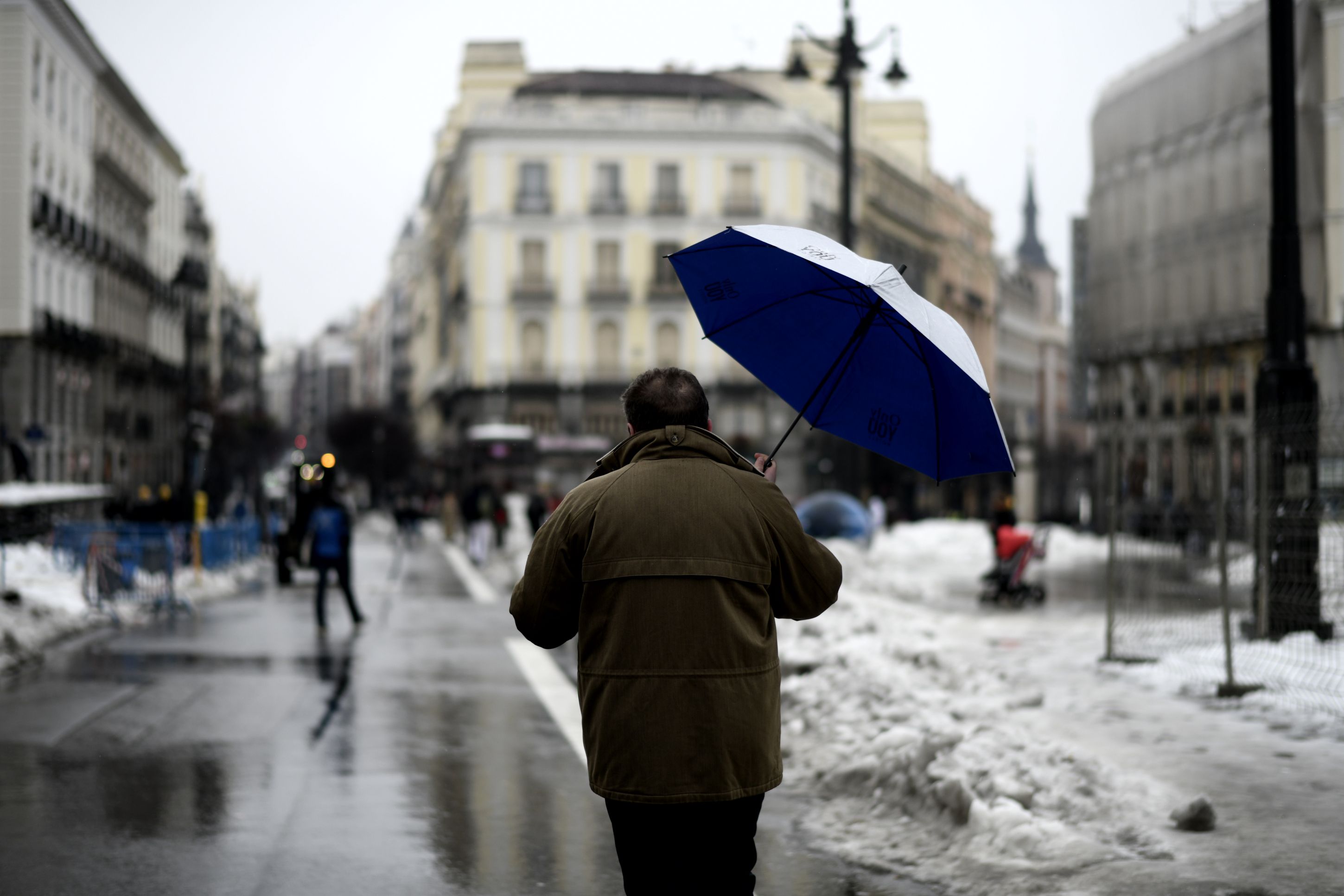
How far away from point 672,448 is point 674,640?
46cm

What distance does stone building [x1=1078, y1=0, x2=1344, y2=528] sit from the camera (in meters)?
48.2

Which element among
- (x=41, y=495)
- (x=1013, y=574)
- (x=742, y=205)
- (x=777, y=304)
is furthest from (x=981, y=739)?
(x=742, y=205)

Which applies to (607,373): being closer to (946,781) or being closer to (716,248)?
(946,781)

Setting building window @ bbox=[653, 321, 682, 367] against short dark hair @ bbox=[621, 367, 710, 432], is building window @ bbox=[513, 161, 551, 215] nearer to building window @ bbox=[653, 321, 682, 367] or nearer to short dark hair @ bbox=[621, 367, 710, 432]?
building window @ bbox=[653, 321, 682, 367]

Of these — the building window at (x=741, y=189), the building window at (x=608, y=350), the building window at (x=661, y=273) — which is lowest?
the building window at (x=608, y=350)

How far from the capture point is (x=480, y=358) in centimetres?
7275

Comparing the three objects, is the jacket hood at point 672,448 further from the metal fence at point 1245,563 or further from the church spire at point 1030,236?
the church spire at point 1030,236

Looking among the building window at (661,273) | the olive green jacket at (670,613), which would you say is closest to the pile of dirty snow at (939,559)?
the olive green jacket at (670,613)

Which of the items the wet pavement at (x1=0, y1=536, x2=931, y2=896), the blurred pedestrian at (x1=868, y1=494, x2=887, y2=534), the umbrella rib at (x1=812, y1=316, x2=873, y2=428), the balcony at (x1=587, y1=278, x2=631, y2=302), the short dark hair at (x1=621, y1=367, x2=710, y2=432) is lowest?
the wet pavement at (x1=0, y1=536, x2=931, y2=896)

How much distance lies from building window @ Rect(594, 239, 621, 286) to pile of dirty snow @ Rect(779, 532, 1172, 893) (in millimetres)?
62025

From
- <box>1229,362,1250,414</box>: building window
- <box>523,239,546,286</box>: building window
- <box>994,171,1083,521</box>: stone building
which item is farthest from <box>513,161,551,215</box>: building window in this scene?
<box>1229,362,1250,414</box>: building window

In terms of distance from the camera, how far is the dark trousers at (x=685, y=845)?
12.3 ft

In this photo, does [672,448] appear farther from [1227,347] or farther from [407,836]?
[1227,347]

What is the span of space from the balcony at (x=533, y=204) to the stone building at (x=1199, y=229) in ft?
77.0
